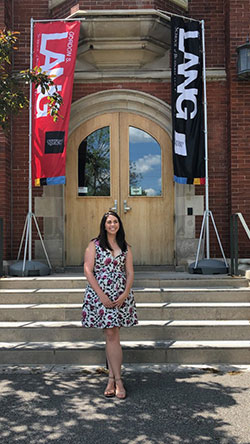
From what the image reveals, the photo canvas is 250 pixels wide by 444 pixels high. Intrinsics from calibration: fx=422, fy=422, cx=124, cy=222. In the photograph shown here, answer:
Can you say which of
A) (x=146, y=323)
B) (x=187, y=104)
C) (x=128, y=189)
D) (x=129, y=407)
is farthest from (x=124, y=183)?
(x=129, y=407)

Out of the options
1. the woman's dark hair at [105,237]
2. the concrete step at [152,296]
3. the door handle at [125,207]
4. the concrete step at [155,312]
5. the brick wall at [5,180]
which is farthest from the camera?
the door handle at [125,207]

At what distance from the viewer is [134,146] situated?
26.9ft

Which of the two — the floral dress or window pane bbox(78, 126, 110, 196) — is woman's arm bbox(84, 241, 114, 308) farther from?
window pane bbox(78, 126, 110, 196)

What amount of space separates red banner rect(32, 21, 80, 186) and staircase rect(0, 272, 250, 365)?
1964 mm

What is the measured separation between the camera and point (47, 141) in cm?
719

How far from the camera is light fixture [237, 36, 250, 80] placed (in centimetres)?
742

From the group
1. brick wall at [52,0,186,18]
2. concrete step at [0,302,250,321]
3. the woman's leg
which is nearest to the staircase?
concrete step at [0,302,250,321]

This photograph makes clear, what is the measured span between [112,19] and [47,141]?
243cm

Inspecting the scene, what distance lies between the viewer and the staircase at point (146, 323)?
473 cm

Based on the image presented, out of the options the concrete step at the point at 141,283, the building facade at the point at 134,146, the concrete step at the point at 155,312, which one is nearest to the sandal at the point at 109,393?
the concrete step at the point at 155,312

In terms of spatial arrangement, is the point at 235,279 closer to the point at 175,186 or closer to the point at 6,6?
the point at 175,186

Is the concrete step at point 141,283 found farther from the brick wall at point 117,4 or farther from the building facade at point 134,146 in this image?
the brick wall at point 117,4

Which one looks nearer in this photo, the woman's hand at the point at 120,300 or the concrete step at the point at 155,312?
the woman's hand at the point at 120,300

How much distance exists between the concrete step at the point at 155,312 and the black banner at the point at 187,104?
2662mm
